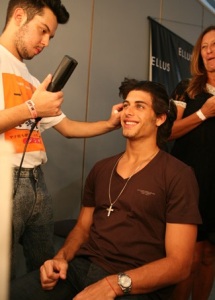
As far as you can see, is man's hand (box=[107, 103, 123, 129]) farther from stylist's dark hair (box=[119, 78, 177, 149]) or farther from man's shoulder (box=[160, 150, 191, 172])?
man's shoulder (box=[160, 150, 191, 172])

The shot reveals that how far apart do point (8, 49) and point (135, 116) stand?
593mm

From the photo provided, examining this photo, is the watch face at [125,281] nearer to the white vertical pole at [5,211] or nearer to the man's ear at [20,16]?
the white vertical pole at [5,211]

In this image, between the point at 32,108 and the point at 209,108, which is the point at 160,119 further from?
the point at 32,108

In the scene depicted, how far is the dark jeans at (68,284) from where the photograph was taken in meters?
1.18

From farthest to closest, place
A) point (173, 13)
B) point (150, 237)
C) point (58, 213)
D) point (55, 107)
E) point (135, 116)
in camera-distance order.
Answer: point (173, 13), point (58, 213), point (135, 116), point (150, 237), point (55, 107)

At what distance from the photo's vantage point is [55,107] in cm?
116

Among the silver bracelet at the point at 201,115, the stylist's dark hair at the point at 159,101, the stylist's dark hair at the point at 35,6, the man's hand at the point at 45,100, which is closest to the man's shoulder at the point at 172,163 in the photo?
the stylist's dark hair at the point at 159,101

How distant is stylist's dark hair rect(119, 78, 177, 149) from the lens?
155 cm

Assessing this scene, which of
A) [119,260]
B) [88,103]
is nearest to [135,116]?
[119,260]

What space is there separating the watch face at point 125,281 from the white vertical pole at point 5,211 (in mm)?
365

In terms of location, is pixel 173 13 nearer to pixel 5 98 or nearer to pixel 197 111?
pixel 197 111

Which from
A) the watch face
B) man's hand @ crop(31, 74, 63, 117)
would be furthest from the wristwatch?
man's hand @ crop(31, 74, 63, 117)

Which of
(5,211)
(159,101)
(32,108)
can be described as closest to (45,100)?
(32,108)

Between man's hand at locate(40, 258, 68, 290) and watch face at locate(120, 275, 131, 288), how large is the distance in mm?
225
